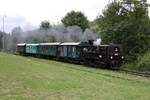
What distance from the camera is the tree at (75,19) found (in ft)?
295

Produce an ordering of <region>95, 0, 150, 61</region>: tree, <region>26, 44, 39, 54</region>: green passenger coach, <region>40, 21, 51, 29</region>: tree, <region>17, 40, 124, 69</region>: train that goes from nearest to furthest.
A: <region>17, 40, 124, 69</region>: train
<region>95, 0, 150, 61</region>: tree
<region>26, 44, 39, 54</region>: green passenger coach
<region>40, 21, 51, 29</region>: tree

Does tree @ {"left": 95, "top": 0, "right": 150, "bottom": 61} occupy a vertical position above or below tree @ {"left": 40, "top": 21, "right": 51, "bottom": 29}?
below

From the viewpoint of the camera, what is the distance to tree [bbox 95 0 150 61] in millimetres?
39094

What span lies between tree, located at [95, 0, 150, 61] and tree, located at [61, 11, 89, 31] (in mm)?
47259

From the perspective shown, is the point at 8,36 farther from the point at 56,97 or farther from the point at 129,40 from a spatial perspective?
the point at 56,97

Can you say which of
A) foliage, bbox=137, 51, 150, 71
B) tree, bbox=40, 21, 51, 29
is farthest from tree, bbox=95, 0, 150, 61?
tree, bbox=40, 21, 51, 29

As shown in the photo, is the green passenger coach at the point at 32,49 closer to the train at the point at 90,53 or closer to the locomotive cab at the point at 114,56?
the train at the point at 90,53

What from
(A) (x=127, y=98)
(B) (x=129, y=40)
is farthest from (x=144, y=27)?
(A) (x=127, y=98)

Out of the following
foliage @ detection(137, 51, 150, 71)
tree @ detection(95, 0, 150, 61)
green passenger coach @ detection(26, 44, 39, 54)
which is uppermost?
tree @ detection(95, 0, 150, 61)

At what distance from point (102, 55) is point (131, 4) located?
848cm

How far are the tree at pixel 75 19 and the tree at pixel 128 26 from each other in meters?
47.3

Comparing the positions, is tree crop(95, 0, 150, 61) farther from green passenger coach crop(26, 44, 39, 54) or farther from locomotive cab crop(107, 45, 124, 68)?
green passenger coach crop(26, 44, 39, 54)

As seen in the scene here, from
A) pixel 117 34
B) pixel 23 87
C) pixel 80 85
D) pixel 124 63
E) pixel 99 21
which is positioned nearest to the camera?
pixel 23 87

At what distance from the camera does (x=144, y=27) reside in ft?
130
